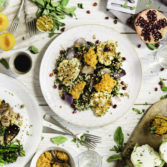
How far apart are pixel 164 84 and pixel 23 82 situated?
46.3 inches

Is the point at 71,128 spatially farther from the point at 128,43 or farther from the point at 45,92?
the point at 128,43

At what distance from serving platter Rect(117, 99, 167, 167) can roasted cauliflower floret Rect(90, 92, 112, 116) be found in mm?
343

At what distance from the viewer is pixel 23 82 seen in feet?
6.67

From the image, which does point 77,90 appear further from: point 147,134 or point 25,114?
point 147,134

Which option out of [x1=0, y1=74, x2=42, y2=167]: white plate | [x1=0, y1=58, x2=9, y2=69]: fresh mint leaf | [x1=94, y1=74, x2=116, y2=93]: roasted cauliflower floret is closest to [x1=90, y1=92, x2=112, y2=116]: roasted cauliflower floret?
[x1=94, y1=74, x2=116, y2=93]: roasted cauliflower floret

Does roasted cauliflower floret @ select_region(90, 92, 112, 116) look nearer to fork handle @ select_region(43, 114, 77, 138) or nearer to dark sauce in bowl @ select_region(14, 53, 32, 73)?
fork handle @ select_region(43, 114, 77, 138)

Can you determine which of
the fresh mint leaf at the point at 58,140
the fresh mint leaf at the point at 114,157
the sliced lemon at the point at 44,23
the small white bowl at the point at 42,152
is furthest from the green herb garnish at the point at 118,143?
the sliced lemon at the point at 44,23

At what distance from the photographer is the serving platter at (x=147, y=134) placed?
210 centimetres

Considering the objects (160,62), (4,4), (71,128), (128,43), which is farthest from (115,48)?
(4,4)

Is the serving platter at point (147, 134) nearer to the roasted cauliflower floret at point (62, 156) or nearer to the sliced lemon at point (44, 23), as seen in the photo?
the roasted cauliflower floret at point (62, 156)

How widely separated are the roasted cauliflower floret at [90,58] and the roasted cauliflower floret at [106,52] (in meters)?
0.06

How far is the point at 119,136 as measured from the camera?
2.11m

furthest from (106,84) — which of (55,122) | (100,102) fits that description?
(55,122)

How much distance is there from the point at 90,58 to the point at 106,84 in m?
0.23
